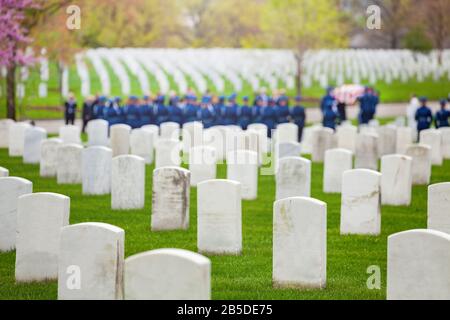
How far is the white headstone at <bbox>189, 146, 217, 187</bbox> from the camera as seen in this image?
19641 millimetres

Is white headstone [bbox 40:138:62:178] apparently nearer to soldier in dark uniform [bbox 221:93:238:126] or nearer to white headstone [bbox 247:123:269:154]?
white headstone [bbox 247:123:269:154]

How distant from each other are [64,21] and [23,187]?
82.0 feet

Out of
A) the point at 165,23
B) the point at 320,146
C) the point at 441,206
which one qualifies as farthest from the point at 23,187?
the point at 165,23

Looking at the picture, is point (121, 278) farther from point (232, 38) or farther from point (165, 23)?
point (232, 38)

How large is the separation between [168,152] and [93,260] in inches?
467

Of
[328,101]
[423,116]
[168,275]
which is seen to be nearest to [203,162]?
[423,116]

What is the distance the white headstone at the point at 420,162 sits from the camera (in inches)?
811

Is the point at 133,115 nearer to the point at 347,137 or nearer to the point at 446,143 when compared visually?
the point at 347,137

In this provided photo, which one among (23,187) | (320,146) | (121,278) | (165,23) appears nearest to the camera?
(121,278)

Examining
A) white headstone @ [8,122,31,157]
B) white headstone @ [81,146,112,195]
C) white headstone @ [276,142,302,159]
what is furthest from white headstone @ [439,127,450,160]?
white headstone @ [81,146,112,195]

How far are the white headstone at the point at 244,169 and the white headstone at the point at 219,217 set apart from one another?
5.06 metres

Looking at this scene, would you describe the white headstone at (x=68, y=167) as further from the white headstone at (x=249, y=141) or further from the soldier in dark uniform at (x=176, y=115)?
the soldier in dark uniform at (x=176, y=115)

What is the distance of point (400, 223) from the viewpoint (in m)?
15.7

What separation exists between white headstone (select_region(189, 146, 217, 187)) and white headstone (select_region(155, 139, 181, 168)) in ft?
5.37
